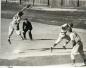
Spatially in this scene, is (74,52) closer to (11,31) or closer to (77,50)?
(77,50)

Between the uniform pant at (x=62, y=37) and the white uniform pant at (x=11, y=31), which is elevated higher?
the white uniform pant at (x=11, y=31)

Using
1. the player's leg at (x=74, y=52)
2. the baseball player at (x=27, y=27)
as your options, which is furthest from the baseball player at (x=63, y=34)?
the baseball player at (x=27, y=27)

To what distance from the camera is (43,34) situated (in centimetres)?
477

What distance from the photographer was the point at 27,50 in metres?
4.70

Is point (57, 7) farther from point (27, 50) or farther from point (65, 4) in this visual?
point (27, 50)

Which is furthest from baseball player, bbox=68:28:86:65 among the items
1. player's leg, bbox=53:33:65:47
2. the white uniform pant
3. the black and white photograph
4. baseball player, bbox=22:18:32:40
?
the white uniform pant

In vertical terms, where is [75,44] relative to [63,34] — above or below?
below

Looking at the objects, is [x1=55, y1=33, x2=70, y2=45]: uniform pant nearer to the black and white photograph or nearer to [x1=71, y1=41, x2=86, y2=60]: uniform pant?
the black and white photograph

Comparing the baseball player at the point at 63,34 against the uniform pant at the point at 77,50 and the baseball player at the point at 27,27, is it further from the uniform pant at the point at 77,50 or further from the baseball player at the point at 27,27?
the baseball player at the point at 27,27

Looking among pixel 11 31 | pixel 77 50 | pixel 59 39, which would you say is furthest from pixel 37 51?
pixel 77 50

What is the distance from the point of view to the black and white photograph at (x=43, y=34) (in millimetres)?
4688

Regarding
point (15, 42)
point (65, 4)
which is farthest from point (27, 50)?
point (65, 4)

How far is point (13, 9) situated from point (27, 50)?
0.68 m

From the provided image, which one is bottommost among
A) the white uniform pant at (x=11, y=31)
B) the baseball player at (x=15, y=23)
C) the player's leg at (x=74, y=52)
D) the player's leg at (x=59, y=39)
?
the player's leg at (x=74, y=52)
